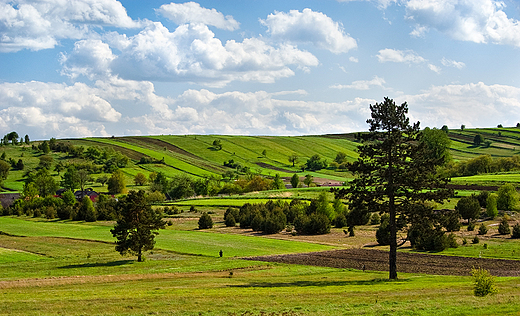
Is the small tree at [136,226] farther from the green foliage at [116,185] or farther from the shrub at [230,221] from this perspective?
the green foliage at [116,185]

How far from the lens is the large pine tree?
3400cm

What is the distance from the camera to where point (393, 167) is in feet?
114

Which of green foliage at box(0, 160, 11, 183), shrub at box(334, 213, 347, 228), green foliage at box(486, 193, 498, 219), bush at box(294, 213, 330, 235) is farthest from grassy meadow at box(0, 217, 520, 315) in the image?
green foliage at box(0, 160, 11, 183)

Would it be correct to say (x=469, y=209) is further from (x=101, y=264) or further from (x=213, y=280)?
(x=101, y=264)

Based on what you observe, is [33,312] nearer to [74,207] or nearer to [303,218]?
[303,218]

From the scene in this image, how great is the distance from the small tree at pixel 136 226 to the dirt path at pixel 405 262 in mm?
11026

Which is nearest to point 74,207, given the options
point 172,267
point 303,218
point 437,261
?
point 303,218

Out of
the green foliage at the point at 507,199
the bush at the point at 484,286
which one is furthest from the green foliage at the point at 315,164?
the bush at the point at 484,286

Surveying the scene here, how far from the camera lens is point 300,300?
23031 millimetres

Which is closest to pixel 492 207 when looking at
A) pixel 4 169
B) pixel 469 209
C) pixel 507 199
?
pixel 469 209

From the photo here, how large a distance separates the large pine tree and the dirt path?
626 cm

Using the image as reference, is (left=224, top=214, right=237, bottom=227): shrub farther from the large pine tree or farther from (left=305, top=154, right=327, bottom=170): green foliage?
(left=305, top=154, right=327, bottom=170): green foliage

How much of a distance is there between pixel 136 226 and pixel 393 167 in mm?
27011

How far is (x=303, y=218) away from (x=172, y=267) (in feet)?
109
